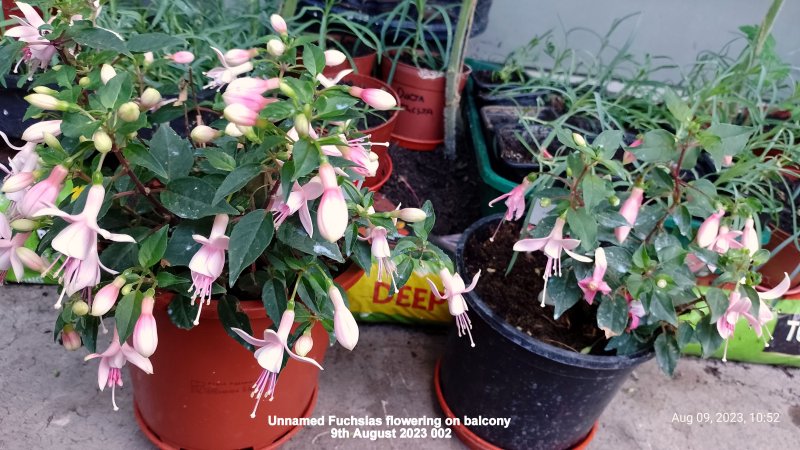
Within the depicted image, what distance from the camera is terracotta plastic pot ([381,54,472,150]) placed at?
1764mm

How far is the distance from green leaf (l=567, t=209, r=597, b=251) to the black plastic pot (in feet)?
0.77

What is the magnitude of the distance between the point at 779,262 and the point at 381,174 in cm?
100

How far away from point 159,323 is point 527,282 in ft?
2.24

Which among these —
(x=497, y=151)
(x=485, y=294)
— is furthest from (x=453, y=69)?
(x=485, y=294)

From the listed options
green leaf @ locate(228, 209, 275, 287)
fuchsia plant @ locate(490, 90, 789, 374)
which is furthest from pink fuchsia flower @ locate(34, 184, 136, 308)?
fuchsia plant @ locate(490, 90, 789, 374)

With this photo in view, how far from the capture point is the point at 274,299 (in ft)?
2.47

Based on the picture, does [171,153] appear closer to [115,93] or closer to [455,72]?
[115,93]

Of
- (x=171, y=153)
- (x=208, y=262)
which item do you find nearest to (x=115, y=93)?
(x=171, y=153)

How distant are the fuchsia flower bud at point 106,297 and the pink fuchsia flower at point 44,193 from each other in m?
0.10

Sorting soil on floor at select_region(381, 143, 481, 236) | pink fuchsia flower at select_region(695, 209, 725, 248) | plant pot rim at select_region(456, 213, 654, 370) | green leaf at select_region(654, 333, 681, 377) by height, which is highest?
pink fuchsia flower at select_region(695, 209, 725, 248)

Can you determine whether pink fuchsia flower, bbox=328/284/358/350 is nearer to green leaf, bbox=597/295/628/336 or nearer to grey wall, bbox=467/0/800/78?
green leaf, bbox=597/295/628/336

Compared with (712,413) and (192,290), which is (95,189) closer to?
(192,290)

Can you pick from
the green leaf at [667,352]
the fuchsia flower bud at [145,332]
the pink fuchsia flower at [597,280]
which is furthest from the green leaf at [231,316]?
the green leaf at [667,352]

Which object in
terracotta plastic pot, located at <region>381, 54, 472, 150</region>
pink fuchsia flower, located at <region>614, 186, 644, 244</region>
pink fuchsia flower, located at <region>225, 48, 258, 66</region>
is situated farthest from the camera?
terracotta plastic pot, located at <region>381, 54, 472, 150</region>
